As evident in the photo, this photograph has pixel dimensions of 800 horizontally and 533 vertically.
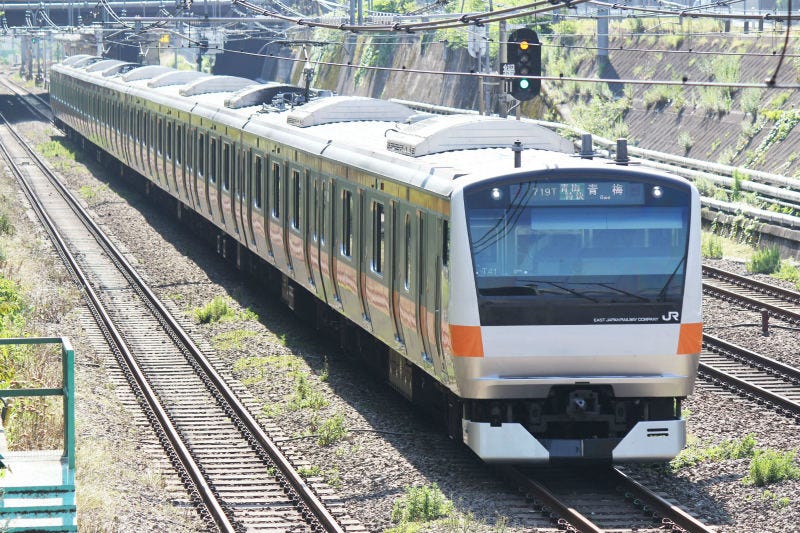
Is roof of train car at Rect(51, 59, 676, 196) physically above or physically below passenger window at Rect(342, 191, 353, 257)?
above

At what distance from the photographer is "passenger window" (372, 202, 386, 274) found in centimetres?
1412

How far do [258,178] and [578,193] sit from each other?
9850mm

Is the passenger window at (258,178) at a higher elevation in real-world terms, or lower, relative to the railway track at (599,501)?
higher

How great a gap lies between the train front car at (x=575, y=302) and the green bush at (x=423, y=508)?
64 centimetres

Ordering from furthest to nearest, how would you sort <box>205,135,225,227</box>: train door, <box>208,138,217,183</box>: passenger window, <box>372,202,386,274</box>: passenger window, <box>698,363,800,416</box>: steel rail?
<box>208,138,217,183</box>: passenger window
<box>205,135,225,227</box>: train door
<box>698,363,800,416</box>: steel rail
<box>372,202,386,274</box>: passenger window

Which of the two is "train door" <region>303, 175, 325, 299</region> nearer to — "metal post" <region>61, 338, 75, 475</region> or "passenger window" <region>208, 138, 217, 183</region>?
"metal post" <region>61, 338, 75, 475</region>

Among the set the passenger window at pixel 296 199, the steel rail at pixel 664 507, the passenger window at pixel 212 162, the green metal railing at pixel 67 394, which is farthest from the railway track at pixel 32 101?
the green metal railing at pixel 67 394

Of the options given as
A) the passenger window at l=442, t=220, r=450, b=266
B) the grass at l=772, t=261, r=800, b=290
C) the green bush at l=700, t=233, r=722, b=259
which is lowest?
the green bush at l=700, t=233, r=722, b=259

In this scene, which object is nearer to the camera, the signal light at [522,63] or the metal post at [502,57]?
the signal light at [522,63]

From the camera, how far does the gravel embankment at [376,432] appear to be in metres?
11.2

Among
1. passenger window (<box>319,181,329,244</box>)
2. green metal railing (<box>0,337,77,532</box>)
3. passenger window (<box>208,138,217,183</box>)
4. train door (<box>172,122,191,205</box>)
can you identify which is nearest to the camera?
green metal railing (<box>0,337,77,532</box>)

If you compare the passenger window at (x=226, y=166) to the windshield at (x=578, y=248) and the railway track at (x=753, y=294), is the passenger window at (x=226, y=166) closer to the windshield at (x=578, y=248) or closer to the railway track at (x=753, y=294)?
the railway track at (x=753, y=294)

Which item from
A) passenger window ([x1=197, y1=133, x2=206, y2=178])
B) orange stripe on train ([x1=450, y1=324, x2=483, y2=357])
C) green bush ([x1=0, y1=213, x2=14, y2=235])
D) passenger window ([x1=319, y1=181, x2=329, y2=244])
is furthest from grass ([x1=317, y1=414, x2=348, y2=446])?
green bush ([x1=0, y1=213, x2=14, y2=235])

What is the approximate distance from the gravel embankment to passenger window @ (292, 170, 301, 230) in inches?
65.9
